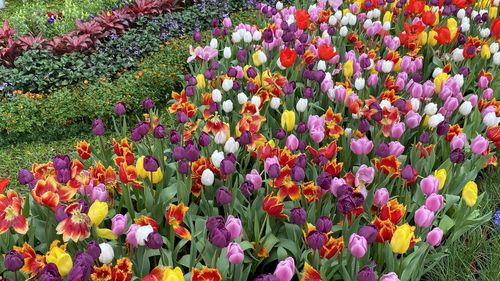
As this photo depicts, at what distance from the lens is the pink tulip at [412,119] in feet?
10.2

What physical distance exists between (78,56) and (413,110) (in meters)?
3.68

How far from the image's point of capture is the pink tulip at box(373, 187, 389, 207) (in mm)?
2458

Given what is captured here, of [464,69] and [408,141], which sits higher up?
[464,69]

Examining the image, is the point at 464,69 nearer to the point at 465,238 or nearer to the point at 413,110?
the point at 413,110

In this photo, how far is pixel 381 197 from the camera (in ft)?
8.10

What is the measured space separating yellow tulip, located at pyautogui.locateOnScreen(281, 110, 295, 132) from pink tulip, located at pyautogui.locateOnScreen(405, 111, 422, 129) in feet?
2.03

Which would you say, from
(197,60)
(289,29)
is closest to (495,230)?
(289,29)

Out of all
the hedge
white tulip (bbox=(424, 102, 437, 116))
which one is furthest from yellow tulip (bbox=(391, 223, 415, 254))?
the hedge

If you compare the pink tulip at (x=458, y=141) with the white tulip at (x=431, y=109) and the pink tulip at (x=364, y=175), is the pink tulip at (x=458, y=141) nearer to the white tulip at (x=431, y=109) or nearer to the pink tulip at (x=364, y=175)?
the white tulip at (x=431, y=109)

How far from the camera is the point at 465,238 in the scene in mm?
2887

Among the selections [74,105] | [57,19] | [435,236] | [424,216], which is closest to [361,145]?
[424,216]

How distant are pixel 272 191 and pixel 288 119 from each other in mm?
625

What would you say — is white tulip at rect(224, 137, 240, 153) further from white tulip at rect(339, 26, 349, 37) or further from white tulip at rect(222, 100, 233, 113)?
white tulip at rect(339, 26, 349, 37)

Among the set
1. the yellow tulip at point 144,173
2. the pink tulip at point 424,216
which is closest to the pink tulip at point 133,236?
the yellow tulip at point 144,173
